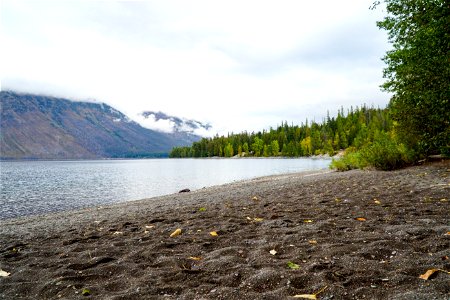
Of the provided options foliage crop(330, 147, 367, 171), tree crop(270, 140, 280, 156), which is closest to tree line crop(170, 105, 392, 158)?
tree crop(270, 140, 280, 156)

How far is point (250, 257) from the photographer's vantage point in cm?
578

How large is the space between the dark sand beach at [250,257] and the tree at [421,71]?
10.4 meters

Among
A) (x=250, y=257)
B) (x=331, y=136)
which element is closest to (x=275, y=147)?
(x=331, y=136)

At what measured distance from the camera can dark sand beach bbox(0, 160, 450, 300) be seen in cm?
443

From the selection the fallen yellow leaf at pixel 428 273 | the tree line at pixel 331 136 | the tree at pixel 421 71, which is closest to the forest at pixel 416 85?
the tree at pixel 421 71

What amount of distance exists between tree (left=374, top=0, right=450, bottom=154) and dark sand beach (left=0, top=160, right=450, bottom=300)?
1041 cm

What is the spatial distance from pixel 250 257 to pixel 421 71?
57.3 ft

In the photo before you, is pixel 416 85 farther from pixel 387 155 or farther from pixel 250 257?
pixel 250 257

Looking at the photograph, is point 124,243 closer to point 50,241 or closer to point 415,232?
point 50,241

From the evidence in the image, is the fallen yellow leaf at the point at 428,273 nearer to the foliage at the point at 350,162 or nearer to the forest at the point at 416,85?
the forest at the point at 416,85

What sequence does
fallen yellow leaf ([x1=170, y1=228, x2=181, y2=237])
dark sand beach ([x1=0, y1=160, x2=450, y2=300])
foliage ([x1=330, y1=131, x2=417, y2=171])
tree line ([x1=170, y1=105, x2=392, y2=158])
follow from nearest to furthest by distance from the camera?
dark sand beach ([x1=0, y1=160, x2=450, y2=300])
fallen yellow leaf ([x1=170, y1=228, x2=181, y2=237])
foliage ([x1=330, y1=131, x2=417, y2=171])
tree line ([x1=170, y1=105, x2=392, y2=158])

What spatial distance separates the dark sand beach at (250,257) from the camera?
443cm

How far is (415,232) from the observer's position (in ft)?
21.3

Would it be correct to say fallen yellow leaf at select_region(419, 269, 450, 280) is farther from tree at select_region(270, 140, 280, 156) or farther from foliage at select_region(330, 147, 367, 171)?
tree at select_region(270, 140, 280, 156)
